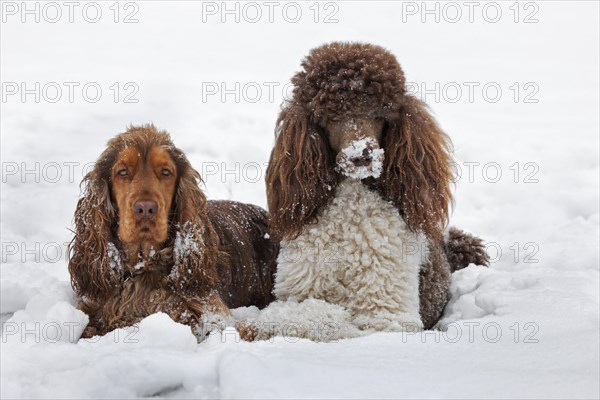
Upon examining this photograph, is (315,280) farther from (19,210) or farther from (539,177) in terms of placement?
(539,177)

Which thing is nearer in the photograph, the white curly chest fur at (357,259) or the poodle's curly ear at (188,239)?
the poodle's curly ear at (188,239)

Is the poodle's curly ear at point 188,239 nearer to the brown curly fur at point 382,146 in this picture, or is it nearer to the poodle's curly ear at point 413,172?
the brown curly fur at point 382,146

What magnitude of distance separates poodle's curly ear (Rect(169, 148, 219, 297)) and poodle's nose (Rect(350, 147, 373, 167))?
3.01 feet

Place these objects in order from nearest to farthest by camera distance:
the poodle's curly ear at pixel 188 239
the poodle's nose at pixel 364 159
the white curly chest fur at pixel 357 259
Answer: the poodle's nose at pixel 364 159
the poodle's curly ear at pixel 188 239
the white curly chest fur at pixel 357 259

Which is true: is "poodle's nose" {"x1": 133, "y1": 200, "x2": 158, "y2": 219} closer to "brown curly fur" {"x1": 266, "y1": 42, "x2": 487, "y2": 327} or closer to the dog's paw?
"brown curly fur" {"x1": 266, "y1": 42, "x2": 487, "y2": 327}

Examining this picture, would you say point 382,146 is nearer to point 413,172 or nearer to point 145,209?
point 413,172

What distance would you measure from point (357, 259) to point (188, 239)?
98 cm

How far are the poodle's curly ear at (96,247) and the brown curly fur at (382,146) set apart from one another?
1.01 metres

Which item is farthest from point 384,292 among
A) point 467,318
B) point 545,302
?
point 545,302

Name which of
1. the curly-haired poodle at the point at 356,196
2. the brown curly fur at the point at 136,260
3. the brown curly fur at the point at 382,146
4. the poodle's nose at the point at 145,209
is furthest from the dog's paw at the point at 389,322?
the poodle's nose at the point at 145,209

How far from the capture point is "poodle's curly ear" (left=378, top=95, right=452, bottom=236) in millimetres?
4238

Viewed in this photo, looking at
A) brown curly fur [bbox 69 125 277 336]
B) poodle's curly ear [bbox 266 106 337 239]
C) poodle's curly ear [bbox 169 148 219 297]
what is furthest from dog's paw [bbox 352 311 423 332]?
poodle's curly ear [bbox 169 148 219 297]

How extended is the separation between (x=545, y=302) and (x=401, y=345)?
1100mm

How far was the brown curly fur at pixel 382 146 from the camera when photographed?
13.2ft
